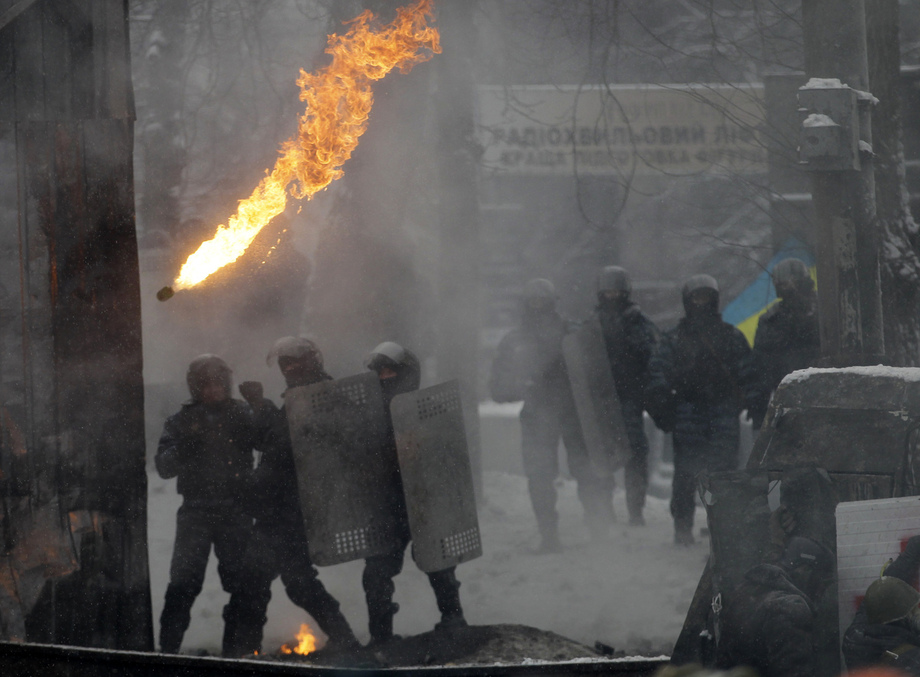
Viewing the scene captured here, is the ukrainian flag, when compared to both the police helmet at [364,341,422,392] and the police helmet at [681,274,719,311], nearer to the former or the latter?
the police helmet at [681,274,719,311]

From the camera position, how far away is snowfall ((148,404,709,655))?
17.6ft

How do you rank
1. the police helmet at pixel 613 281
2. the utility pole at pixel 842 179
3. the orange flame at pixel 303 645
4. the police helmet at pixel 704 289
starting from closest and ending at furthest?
1. the utility pole at pixel 842 179
2. the orange flame at pixel 303 645
3. the police helmet at pixel 704 289
4. the police helmet at pixel 613 281

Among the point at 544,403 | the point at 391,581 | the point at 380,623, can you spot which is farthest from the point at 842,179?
the point at 380,623

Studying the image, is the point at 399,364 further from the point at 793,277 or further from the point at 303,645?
the point at 793,277

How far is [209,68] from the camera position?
31.4ft

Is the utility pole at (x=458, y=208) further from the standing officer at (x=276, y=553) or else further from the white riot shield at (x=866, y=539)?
the white riot shield at (x=866, y=539)

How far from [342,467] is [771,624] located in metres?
2.67

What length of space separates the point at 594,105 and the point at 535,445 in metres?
4.80

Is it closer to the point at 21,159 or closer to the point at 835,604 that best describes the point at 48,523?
the point at 21,159

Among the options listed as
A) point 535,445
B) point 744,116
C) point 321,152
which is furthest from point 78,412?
point 744,116

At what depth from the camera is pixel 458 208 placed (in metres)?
8.30

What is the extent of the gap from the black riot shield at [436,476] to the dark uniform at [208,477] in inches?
37.0

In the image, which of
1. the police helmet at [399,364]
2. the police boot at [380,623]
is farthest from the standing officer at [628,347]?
the police boot at [380,623]

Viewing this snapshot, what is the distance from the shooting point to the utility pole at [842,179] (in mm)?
4648
